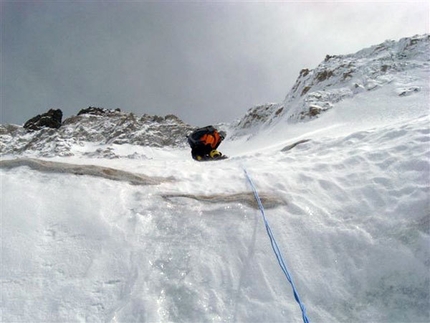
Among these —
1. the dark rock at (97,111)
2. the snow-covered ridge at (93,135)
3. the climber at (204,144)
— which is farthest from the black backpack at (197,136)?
the dark rock at (97,111)

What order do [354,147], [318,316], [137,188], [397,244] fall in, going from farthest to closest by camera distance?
[354,147]
[137,188]
[397,244]
[318,316]

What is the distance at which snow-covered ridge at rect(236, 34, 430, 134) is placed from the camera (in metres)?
30.5

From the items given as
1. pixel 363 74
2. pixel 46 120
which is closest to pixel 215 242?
pixel 363 74

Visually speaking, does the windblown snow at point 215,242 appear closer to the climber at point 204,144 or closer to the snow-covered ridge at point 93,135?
the climber at point 204,144

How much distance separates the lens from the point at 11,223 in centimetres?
436

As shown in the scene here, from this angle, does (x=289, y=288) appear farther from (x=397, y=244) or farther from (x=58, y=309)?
(x=58, y=309)

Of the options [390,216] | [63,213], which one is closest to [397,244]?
[390,216]

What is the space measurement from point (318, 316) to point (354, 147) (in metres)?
4.72

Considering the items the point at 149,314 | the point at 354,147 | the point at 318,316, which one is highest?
the point at 354,147

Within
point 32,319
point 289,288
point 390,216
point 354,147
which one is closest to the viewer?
point 32,319

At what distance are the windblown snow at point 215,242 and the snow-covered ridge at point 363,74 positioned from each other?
71.6 feet

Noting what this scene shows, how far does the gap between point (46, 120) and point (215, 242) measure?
376 ft

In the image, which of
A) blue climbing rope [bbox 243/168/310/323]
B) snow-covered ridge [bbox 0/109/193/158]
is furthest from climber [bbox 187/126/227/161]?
snow-covered ridge [bbox 0/109/193/158]

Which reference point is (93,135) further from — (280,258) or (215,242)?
(280,258)
